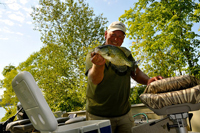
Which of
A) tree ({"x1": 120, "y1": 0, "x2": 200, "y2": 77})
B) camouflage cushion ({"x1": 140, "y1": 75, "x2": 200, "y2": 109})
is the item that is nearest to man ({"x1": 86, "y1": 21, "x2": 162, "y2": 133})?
camouflage cushion ({"x1": 140, "y1": 75, "x2": 200, "y2": 109})

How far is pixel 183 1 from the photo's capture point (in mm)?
11094

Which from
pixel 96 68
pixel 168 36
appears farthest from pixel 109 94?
pixel 168 36

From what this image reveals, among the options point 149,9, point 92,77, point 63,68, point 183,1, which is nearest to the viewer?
point 92,77

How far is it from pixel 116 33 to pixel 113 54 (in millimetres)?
609

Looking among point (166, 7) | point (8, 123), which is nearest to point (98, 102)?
point (8, 123)

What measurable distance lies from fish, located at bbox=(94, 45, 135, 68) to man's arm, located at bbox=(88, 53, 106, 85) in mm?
40

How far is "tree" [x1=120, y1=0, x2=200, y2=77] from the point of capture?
10836 millimetres

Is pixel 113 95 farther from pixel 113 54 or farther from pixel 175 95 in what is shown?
pixel 175 95

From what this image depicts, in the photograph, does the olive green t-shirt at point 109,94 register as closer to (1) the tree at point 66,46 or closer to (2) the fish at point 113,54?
(2) the fish at point 113,54

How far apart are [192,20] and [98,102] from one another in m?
11.5

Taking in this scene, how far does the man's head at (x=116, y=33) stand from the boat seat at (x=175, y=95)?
1036 mm

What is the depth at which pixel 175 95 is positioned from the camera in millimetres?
1235

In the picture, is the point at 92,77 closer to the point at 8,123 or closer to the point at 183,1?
the point at 8,123

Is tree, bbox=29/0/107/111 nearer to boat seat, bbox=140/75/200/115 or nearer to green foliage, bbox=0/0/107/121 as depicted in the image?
green foliage, bbox=0/0/107/121
